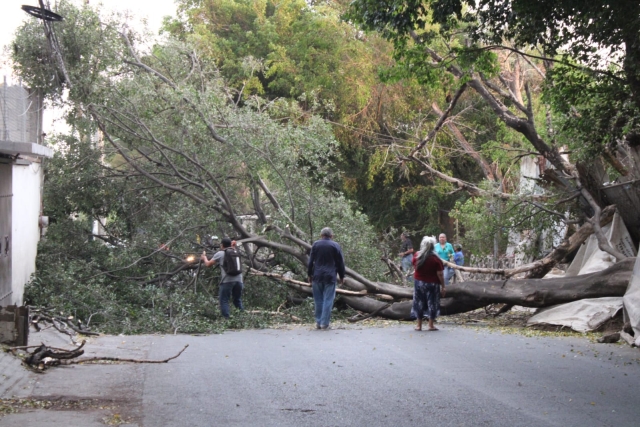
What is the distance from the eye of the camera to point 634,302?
11.9 meters

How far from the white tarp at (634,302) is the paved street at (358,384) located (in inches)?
17.8

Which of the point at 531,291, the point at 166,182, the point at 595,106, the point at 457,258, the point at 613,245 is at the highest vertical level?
the point at 595,106

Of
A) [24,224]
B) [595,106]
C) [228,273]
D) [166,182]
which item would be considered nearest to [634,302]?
[595,106]

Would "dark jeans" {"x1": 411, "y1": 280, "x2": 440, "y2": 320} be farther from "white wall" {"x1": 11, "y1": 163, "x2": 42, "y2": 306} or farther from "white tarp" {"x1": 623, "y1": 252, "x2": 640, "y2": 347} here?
"white wall" {"x1": 11, "y1": 163, "x2": 42, "y2": 306}

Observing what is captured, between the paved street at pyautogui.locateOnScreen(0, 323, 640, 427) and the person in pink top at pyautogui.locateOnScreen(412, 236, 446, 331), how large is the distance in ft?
5.26

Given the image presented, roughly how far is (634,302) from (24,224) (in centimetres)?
1115

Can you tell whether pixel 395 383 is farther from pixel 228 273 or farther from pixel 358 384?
pixel 228 273

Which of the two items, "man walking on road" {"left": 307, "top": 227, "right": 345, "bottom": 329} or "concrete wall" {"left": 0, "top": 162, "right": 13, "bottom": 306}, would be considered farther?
"man walking on road" {"left": 307, "top": 227, "right": 345, "bottom": 329}

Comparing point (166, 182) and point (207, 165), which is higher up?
point (207, 165)

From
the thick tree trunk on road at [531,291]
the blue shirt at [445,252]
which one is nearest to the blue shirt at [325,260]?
the thick tree trunk on road at [531,291]

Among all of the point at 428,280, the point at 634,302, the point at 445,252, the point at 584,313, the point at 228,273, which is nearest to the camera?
the point at 634,302

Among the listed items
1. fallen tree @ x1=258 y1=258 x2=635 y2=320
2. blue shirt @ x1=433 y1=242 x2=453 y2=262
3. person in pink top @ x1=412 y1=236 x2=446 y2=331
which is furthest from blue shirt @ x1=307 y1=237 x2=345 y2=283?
blue shirt @ x1=433 y1=242 x2=453 y2=262

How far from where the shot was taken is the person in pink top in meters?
13.7

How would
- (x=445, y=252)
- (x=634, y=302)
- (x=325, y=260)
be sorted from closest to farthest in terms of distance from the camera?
1. (x=634, y=302)
2. (x=325, y=260)
3. (x=445, y=252)
